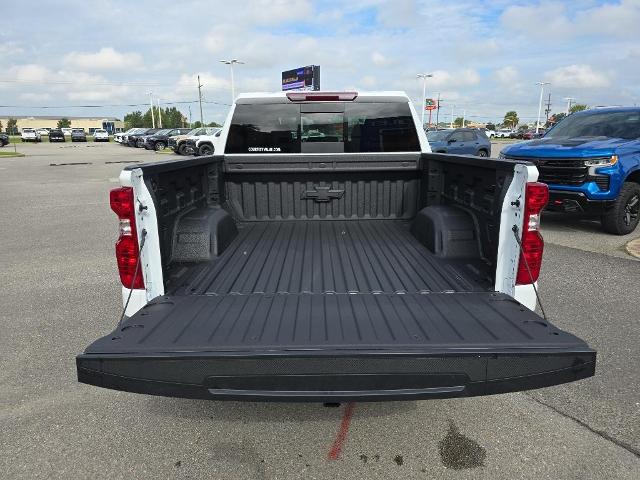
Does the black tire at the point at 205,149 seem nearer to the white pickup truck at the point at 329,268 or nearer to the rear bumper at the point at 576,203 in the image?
the rear bumper at the point at 576,203

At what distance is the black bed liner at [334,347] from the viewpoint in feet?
6.33

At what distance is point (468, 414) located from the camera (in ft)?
9.72

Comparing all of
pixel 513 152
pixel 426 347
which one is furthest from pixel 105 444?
pixel 513 152

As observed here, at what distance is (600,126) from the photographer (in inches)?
337

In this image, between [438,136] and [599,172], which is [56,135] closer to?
[438,136]

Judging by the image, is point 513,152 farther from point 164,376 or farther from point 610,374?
point 164,376

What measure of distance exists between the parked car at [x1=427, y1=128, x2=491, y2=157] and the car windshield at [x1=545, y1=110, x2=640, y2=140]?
9.24m

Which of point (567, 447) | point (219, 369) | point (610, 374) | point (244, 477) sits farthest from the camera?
point (610, 374)

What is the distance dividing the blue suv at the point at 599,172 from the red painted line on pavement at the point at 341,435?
20.7ft

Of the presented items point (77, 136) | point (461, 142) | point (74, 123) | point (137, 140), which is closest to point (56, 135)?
point (77, 136)

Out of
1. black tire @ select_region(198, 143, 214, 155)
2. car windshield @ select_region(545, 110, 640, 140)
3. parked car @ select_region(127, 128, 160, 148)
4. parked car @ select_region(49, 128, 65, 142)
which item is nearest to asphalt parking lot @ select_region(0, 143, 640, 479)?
car windshield @ select_region(545, 110, 640, 140)

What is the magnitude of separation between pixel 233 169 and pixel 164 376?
2.82 m

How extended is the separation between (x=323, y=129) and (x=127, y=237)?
2.60 m

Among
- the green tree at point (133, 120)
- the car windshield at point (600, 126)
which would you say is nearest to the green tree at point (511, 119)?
the green tree at point (133, 120)
